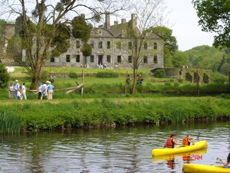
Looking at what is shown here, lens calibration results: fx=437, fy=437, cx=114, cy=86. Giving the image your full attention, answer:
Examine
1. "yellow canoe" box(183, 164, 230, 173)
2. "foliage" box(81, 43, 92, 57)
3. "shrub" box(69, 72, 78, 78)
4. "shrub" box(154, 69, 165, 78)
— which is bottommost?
"yellow canoe" box(183, 164, 230, 173)

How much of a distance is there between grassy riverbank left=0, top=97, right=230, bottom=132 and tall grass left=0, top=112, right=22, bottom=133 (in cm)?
6

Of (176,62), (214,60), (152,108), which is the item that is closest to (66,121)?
(152,108)

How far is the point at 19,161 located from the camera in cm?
1797

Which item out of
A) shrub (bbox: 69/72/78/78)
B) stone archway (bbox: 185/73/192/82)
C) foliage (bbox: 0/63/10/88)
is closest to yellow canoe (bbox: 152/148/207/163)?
foliage (bbox: 0/63/10/88)

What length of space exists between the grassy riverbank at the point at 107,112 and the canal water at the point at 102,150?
0.86 metres

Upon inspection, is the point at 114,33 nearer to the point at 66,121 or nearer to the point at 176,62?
the point at 176,62

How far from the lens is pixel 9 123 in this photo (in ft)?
81.9

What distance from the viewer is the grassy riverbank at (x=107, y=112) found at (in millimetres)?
26203

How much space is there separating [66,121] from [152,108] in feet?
23.1

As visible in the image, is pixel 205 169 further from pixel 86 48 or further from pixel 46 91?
pixel 86 48

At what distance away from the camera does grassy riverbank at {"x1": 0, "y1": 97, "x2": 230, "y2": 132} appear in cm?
2620

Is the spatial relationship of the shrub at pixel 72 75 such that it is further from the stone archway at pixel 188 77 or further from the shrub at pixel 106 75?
the stone archway at pixel 188 77

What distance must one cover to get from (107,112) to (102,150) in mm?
8140

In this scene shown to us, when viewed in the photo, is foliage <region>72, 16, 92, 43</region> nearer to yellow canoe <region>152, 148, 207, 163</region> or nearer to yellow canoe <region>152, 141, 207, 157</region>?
yellow canoe <region>152, 141, 207, 157</region>
